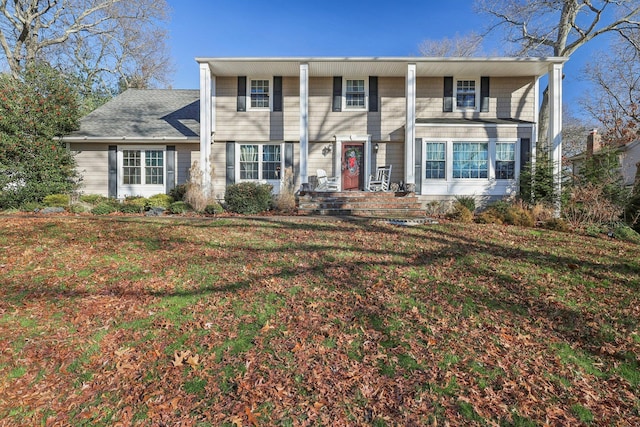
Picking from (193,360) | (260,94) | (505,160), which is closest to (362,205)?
(505,160)

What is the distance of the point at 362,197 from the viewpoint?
1145cm

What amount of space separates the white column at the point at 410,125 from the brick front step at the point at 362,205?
3.27 ft

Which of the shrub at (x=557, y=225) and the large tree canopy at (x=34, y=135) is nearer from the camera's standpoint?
the shrub at (x=557, y=225)

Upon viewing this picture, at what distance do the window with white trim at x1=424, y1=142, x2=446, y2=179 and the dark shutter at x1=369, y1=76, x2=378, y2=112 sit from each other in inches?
103

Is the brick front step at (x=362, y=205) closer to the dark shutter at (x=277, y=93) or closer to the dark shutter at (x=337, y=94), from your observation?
the dark shutter at (x=337, y=94)

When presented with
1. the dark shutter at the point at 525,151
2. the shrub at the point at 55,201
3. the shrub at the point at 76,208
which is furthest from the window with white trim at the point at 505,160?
the shrub at the point at 55,201

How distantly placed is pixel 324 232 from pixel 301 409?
16.4 feet

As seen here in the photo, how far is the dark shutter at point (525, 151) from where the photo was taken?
12.2m

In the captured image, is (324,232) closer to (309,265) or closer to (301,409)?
(309,265)

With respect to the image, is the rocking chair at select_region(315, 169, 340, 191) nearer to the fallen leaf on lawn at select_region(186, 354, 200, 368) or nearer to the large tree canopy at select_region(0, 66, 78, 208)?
the large tree canopy at select_region(0, 66, 78, 208)

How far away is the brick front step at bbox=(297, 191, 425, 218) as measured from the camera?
10.8 meters

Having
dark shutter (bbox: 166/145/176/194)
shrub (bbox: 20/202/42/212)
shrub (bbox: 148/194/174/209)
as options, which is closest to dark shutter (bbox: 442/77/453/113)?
dark shutter (bbox: 166/145/176/194)

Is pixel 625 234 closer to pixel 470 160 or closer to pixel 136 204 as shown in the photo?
pixel 470 160

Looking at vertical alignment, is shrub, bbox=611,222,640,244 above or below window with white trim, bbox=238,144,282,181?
below
